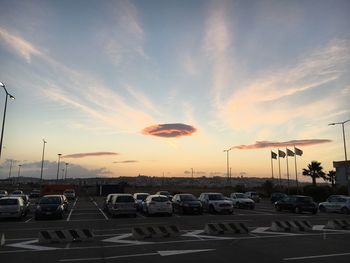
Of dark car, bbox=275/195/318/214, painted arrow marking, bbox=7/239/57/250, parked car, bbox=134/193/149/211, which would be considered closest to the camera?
painted arrow marking, bbox=7/239/57/250

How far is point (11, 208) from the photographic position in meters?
25.4

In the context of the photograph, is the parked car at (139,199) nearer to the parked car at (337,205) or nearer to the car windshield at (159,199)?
the car windshield at (159,199)

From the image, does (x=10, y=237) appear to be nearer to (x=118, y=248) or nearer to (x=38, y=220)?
(x=118, y=248)

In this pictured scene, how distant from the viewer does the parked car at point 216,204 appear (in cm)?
3050

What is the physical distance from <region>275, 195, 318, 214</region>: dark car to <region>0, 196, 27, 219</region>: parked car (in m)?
21.7

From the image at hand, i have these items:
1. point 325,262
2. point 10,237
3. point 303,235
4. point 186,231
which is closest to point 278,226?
point 303,235

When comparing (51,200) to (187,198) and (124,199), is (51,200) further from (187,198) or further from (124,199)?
(187,198)

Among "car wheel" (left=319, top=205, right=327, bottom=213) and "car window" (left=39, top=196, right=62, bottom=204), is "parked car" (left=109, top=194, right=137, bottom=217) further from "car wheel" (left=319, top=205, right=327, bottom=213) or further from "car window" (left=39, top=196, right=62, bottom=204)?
"car wheel" (left=319, top=205, right=327, bottom=213)

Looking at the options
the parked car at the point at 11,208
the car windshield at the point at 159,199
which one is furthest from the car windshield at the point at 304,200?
the parked car at the point at 11,208

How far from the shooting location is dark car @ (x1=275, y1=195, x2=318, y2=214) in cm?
3281

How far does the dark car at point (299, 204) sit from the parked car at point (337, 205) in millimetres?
3219

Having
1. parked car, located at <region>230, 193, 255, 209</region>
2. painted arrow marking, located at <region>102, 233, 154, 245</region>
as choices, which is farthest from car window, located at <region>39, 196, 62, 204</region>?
parked car, located at <region>230, 193, 255, 209</region>

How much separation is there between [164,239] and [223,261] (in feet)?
16.7

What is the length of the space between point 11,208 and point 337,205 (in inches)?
1066
